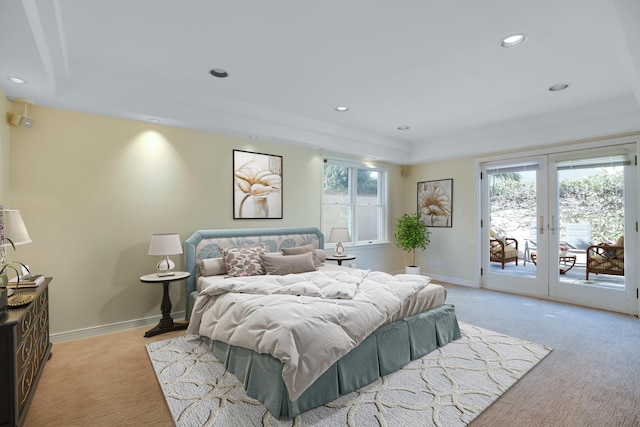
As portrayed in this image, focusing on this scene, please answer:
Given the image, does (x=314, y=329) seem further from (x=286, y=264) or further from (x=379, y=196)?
(x=379, y=196)

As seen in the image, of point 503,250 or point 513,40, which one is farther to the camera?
point 503,250

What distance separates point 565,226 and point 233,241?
186 inches

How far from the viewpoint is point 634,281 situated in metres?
4.08

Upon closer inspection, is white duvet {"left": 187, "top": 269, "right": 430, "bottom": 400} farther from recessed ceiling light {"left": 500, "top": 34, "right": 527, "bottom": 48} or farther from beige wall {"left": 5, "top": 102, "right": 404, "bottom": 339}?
recessed ceiling light {"left": 500, "top": 34, "right": 527, "bottom": 48}

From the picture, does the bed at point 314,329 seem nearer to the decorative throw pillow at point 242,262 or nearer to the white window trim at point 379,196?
the decorative throw pillow at point 242,262

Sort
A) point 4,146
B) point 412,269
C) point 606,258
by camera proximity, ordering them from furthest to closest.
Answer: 1. point 412,269
2. point 606,258
3. point 4,146

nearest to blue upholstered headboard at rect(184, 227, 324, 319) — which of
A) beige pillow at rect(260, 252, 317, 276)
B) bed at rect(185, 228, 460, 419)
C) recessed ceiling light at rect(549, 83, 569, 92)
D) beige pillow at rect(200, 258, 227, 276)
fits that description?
bed at rect(185, 228, 460, 419)

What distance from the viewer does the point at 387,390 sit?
2.26m

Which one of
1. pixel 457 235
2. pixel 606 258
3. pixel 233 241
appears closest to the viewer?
pixel 233 241

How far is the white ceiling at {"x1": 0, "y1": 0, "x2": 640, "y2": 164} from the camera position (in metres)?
2.16

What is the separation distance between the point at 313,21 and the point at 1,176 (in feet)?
9.61

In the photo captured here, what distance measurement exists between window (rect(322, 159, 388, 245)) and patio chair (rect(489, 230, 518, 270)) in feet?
6.17

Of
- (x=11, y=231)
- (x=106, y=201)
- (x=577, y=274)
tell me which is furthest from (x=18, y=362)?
(x=577, y=274)

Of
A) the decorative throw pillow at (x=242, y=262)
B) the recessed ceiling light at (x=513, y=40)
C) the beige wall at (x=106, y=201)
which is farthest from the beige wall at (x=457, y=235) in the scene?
the beige wall at (x=106, y=201)
